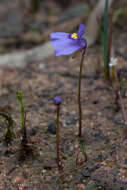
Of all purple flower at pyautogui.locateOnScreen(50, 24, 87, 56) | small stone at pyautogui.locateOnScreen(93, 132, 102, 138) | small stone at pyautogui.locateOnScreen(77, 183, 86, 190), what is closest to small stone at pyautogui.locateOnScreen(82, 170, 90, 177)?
small stone at pyautogui.locateOnScreen(77, 183, 86, 190)

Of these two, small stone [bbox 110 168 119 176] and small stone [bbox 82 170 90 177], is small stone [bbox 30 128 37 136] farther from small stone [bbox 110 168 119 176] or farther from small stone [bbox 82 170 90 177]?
small stone [bbox 110 168 119 176]

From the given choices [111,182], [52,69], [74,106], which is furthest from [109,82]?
[111,182]

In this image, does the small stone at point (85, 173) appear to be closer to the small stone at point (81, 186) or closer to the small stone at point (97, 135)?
the small stone at point (81, 186)

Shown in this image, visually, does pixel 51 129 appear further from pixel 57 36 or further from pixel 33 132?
pixel 57 36

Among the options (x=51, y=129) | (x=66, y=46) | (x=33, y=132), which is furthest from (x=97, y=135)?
(x=66, y=46)

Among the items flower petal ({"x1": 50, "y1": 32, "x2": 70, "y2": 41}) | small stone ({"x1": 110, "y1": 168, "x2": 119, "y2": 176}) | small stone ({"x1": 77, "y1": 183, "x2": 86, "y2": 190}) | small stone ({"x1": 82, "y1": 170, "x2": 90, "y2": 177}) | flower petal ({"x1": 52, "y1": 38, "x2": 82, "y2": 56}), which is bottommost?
small stone ({"x1": 77, "y1": 183, "x2": 86, "y2": 190})

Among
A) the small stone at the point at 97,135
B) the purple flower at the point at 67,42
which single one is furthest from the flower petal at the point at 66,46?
the small stone at the point at 97,135

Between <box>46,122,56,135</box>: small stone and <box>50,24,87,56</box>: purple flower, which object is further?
<box>46,122,56,135</box>: small stone

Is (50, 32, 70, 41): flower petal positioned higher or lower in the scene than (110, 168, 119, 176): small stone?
higher
